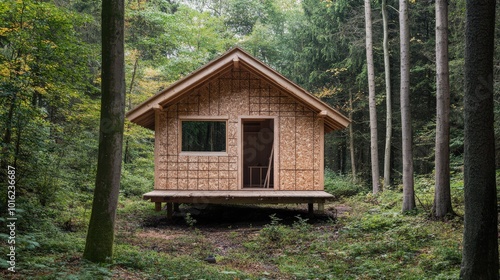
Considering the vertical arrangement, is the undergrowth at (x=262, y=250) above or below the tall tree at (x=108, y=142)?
below

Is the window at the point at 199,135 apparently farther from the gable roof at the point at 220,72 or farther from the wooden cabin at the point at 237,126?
the gable roof at the point at 220,72

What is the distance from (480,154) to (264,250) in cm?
500

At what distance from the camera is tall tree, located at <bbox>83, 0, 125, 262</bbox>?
5.59 metres

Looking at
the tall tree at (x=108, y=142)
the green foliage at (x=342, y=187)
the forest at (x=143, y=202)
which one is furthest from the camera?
the green foliage at (x=342, y=187)

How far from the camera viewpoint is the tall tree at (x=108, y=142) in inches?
220

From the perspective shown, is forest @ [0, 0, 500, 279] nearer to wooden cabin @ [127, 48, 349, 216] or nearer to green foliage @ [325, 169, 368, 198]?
green foliage @ [325, 169, 368, 198]

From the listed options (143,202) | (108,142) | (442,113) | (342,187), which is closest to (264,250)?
(108,142)

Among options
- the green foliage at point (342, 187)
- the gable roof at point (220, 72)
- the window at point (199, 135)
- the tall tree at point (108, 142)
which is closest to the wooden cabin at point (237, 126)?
the gable roof at point (220, 72)

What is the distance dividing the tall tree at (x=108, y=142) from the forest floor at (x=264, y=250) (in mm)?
407

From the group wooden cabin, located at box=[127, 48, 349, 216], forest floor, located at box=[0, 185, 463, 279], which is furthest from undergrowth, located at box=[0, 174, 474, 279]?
wooden cabin, located at box=[127, 48, 349, 216]

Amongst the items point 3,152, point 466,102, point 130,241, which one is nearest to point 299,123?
point 130,241

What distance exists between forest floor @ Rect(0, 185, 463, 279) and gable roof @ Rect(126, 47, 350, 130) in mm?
3435

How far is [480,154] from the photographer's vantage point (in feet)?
16.1

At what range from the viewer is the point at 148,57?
23.2m
